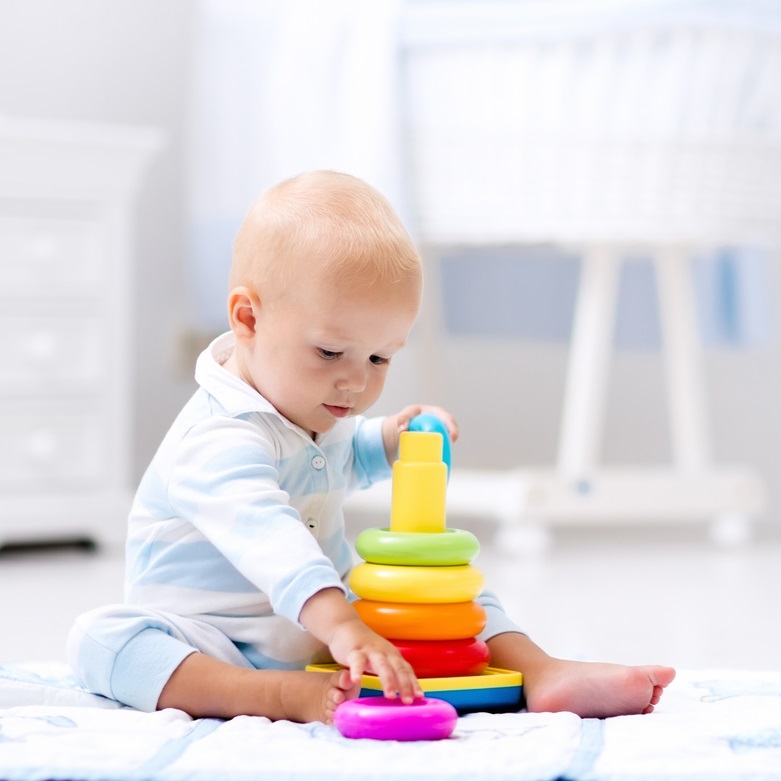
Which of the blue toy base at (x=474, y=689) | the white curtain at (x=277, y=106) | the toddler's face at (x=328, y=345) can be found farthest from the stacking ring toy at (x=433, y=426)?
the white curtain at (x=277, y=106)

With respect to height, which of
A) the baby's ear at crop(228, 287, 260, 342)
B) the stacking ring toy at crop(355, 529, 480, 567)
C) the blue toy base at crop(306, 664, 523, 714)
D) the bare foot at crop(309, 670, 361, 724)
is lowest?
the blue toy base at crop(306, 664, 523, 714)

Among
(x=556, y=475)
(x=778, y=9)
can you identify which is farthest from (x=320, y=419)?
(x=778, y=9)

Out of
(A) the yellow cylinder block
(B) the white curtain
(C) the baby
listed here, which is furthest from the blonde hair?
(B) the white curtain

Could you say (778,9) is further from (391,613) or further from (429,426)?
(391,613)

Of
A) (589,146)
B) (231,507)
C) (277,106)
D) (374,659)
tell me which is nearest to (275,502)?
(231,507)

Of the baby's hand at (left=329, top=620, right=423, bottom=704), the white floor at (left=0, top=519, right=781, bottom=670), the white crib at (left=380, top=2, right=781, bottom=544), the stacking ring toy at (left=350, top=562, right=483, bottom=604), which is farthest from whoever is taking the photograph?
the white crib at (left=380, top=2, right=781, bottom=544)

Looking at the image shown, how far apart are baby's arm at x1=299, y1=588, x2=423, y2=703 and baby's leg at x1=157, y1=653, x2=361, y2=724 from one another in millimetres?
45

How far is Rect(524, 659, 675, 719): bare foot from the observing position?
0.78 m

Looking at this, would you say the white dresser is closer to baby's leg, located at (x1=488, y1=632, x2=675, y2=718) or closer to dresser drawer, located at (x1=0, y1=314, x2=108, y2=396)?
dresser drawer, located at (x1=0, y1=314, x2=108, y2=396)

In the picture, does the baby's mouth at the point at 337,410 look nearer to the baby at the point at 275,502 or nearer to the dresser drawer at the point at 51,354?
the baby at the point at 275,502

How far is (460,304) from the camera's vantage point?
2395 mm

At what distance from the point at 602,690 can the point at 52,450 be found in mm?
1312

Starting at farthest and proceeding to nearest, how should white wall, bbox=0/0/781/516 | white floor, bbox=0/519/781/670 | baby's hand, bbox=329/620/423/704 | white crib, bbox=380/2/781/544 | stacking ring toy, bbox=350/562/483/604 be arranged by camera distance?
white wall, bbox=0/0/781/516, white crib, bbox=380/2/781/544, white floor, bbox=0/519/781/670, stacking ring toy, bbox=350/562/483/604, baby's hand, bbox=329/620/423/704

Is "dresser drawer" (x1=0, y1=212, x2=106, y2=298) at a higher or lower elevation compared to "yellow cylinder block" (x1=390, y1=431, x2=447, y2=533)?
higher
